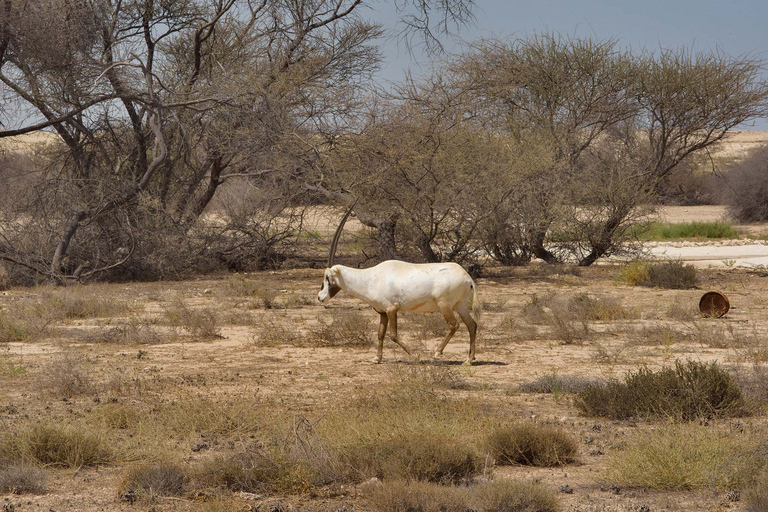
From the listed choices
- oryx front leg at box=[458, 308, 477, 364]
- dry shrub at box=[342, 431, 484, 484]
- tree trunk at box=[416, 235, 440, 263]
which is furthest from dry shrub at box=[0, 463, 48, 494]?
tree trunk at box=[416, 235, 440, 263]

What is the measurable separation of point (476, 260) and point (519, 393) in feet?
46.3

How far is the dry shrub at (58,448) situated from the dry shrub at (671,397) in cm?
398

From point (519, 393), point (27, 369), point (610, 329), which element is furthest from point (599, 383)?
point (27, 369)

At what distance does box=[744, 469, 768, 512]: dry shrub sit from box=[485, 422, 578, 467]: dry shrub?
140cm

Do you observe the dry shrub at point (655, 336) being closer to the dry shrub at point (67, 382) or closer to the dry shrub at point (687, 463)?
the dry shrub at point (687, 463)

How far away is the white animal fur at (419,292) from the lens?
31.7 ft

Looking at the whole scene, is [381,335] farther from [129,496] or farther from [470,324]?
[129,496]

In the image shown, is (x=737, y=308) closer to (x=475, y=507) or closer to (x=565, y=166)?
(x=565, y=166)

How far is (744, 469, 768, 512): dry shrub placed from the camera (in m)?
4.65

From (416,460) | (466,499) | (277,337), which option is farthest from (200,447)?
(277,337)

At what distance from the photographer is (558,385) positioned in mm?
8336

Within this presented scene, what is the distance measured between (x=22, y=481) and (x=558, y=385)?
4.91 metres

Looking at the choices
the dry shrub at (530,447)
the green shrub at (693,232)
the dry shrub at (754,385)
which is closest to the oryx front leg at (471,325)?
the dry shrub at (754,385)

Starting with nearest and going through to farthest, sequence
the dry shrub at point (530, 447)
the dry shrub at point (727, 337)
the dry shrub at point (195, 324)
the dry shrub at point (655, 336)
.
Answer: the dry shrub at point (530, 447)
the dry shrub at point (727, 337)
the dry shrub at point (655, 336)
the dry shrub at point (195, 324)
